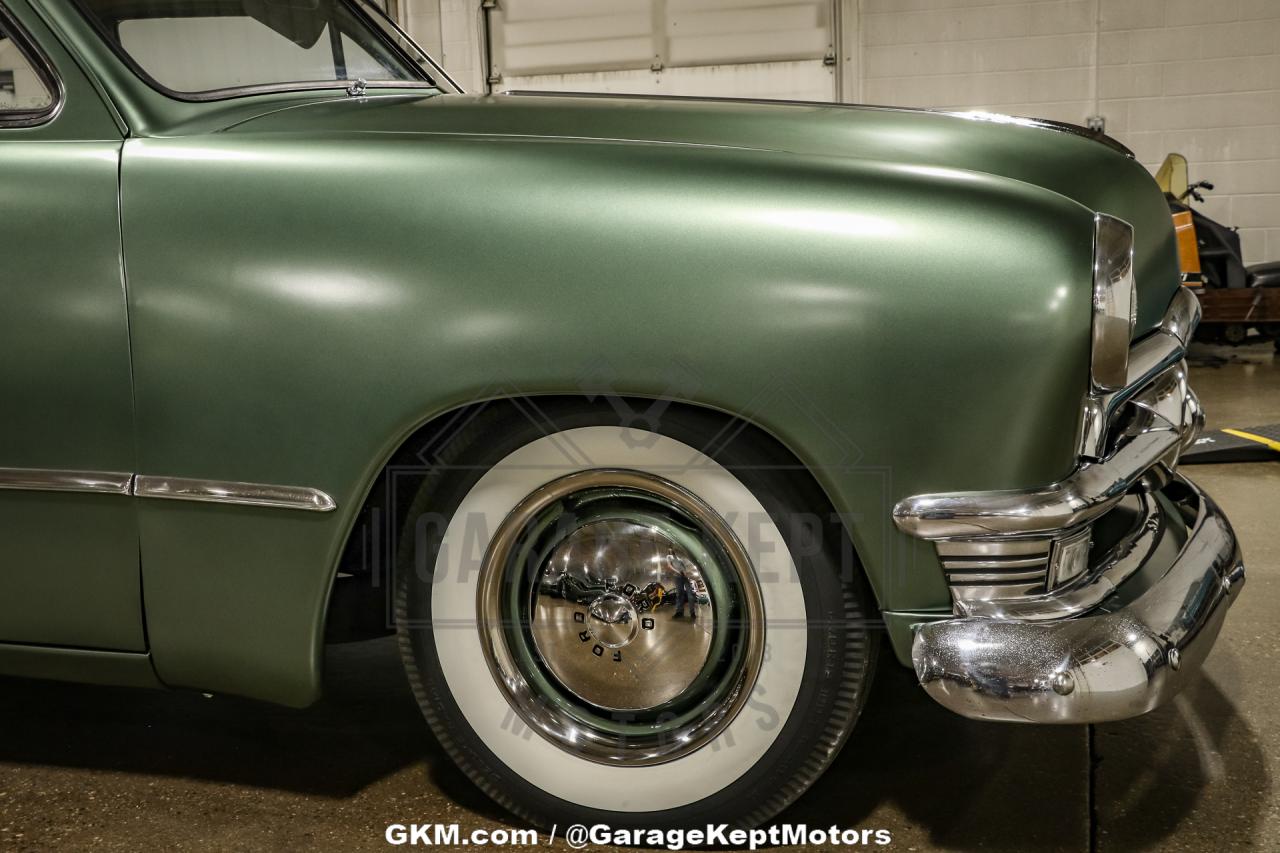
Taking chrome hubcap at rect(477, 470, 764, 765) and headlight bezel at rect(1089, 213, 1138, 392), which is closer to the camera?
headlight bezel at rect(1089, 213, 1138, 392)

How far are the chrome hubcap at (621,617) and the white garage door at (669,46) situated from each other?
7.20m

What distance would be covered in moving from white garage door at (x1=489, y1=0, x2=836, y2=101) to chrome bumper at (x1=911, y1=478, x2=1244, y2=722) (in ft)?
23.9

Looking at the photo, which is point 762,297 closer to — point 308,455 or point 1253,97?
point 308,455

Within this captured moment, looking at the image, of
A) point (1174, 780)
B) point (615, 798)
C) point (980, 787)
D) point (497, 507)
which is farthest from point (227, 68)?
point (1174, 780)

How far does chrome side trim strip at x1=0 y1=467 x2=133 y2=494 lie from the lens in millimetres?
1728

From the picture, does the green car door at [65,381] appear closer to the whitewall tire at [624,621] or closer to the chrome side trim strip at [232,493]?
the chrome side trim strip at [232,493]

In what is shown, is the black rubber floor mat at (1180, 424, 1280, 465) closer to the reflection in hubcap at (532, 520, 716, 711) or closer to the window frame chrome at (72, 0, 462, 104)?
the window frame chrome at (72, 0, 462, 104)

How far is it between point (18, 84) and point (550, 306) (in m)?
1.01

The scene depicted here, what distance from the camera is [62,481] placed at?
174 centimetres

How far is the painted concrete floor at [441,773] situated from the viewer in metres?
1.82

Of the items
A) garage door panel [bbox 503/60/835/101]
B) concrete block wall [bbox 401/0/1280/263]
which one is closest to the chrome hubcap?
garage door panel [bbox 503/60/835/101]

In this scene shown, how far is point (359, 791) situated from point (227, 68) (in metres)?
1.28

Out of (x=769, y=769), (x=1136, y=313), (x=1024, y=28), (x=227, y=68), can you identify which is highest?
(x=1024, y=28)

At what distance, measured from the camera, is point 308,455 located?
5.44 feet
